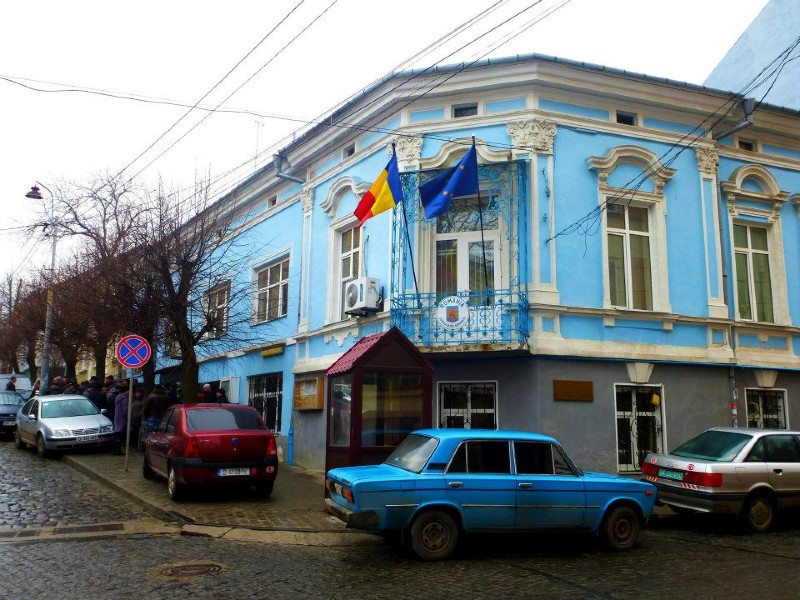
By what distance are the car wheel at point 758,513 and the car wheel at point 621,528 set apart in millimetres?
2383

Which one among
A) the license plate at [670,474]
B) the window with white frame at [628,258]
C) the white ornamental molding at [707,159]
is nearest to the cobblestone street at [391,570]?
the license plate at [670,474]

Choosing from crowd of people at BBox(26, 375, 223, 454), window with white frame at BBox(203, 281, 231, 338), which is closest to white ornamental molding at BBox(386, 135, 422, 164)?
window with white frame at BBox(203, 281, 231, 338)

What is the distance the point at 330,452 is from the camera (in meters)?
11.5

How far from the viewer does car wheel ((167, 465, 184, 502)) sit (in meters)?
11.4

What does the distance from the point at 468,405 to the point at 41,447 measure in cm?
1036

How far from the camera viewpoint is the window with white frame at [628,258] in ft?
47.8

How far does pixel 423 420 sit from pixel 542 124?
6.46 meters

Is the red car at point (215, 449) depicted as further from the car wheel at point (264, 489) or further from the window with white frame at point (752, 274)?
the window with white frame at point (752, 274)

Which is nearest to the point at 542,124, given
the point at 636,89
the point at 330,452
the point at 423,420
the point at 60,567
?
the point at 636,89

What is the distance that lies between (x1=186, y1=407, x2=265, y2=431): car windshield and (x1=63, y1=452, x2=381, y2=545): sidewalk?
1183 millimetres

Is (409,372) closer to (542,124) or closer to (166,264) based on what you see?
(542,124)

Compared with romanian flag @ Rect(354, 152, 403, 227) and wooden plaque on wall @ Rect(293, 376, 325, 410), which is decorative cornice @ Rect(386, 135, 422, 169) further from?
wooden plaque on wall @ Rect(293, 376, 325, 410)

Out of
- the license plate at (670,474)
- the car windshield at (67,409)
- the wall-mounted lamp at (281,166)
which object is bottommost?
the license plate at (670,474)

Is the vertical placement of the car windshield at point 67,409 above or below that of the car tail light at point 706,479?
above
